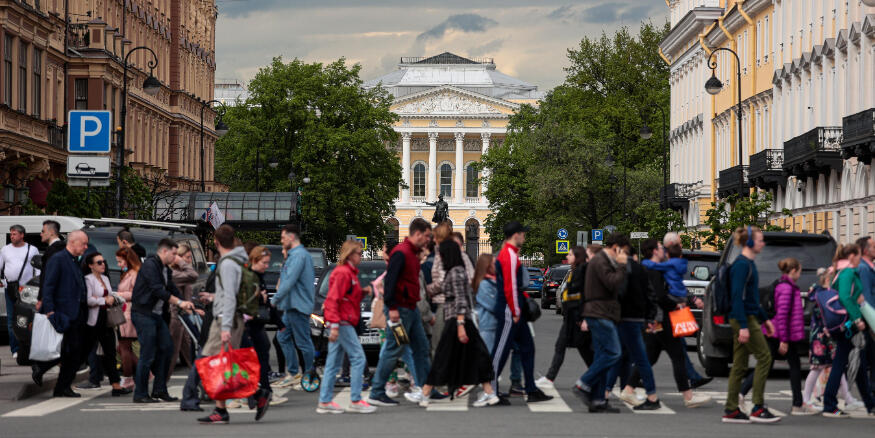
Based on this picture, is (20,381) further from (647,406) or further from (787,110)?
(787,110)

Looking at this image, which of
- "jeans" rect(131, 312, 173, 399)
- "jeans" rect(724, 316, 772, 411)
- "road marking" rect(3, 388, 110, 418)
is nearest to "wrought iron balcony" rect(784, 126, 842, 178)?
"road marking" rect(3, 388, 110, 418)

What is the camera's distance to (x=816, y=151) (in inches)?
1777

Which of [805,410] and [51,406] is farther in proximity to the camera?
[51,406]

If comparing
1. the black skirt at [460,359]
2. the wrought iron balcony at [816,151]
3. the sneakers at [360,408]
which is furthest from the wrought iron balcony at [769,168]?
the sneakers at [360,408]

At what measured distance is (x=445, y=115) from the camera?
15512cm

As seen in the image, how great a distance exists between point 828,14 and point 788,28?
557cm

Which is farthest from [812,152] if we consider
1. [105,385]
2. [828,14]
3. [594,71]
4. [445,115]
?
[445,115]

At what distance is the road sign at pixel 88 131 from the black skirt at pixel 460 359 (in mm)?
13486

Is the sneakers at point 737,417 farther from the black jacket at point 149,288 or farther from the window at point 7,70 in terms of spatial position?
the window at point 7,70

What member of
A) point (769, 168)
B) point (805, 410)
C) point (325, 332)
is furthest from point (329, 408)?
point (769, 168)

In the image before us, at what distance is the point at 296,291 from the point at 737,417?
4.98 meters

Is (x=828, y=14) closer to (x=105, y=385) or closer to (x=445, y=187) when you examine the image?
(x=105, y=385)

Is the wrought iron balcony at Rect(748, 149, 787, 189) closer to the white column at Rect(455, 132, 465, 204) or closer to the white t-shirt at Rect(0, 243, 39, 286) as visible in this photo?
the white t-shirt at Rect(0, 243, 39, 286)

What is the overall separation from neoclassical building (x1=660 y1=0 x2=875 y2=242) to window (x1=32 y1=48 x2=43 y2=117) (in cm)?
1876
